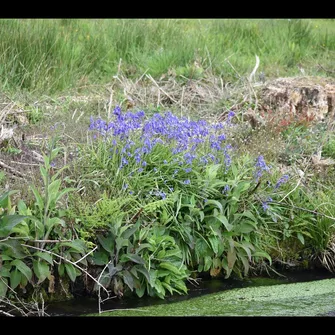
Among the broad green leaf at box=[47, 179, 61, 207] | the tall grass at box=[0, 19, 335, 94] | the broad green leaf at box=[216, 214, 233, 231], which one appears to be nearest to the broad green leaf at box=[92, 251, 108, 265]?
the broad green leaf at box=[47, 179, 61, 207]

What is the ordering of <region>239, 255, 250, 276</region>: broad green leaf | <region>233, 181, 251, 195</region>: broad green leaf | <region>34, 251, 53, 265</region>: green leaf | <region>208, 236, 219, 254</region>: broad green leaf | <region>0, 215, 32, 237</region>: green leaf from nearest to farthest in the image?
<region>0, 215, 32, 237</region>: green leaf < <region>34, 251, 53, 265</region>: green leaf < <region>208, 236, 219, 254</region>: broad green leaf < <region>239, 255, 250, 276</region>: broad green leaf < <region>233, 181, 251, 195</region>: broad green leaf

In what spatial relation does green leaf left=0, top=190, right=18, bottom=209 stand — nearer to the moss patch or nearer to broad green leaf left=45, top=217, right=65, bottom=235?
broad green leaf left=45, top=217, right=65, bottom=235

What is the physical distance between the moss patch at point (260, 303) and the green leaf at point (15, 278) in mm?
665

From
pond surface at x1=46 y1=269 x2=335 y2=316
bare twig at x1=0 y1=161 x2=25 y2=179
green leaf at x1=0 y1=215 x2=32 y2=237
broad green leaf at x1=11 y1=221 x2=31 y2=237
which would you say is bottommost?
pond surface at x1=46 y1=269 x2=335 y2=316

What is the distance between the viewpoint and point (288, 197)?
22.0 ft

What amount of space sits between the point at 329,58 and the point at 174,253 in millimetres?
6673

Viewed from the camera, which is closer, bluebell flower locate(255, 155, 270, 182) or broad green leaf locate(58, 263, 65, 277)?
broad green leaf locate(58, 263, 65, 277)

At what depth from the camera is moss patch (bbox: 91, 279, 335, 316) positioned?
5395mm

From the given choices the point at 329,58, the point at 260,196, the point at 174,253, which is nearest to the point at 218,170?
the point at 260,196

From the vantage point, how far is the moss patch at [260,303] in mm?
5395

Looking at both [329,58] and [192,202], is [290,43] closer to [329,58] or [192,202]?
[329,58]

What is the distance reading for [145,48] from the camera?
10930mm

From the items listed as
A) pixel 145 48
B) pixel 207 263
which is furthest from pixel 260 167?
pixel 145 48

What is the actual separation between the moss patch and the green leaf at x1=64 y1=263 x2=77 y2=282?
0.35 m
